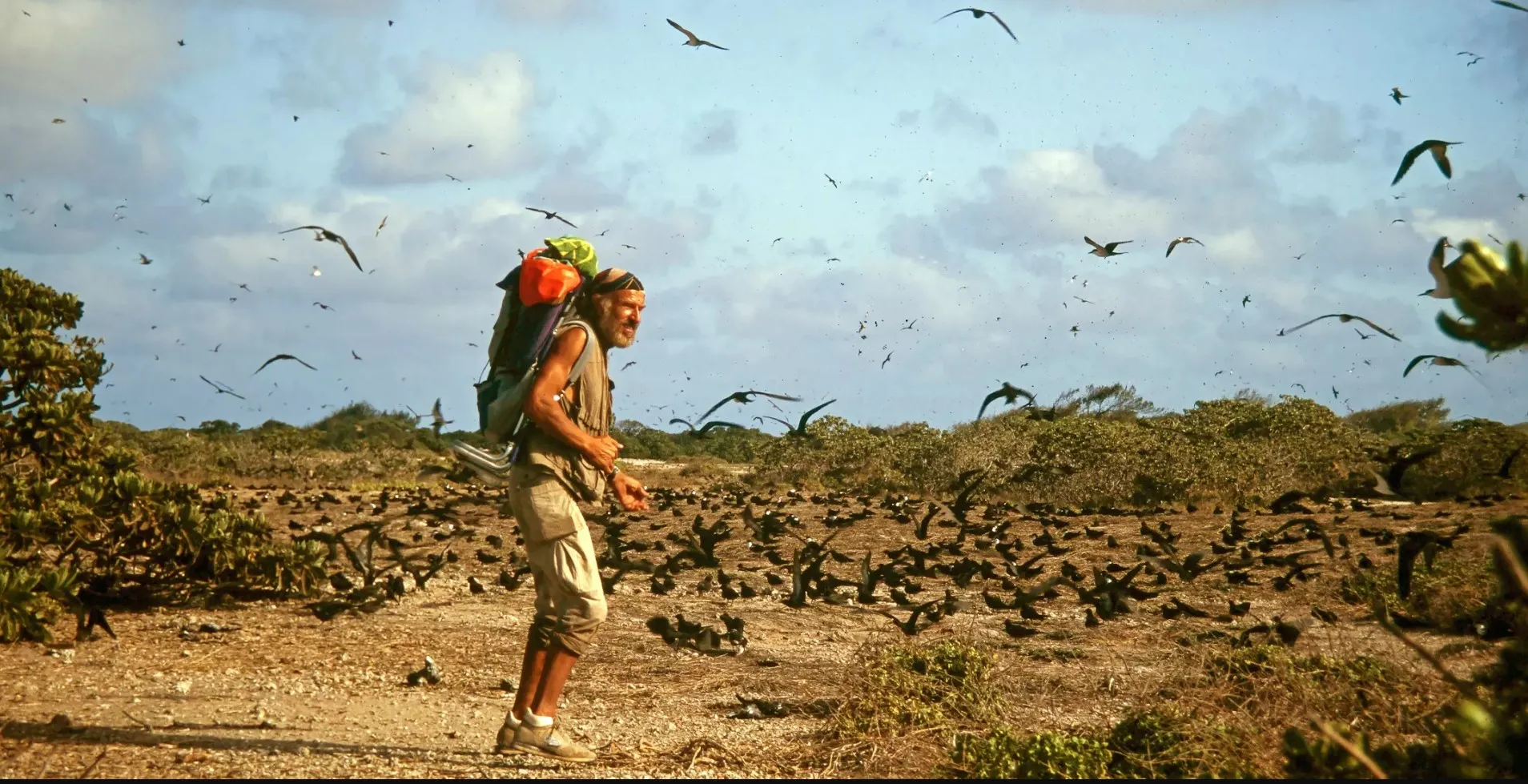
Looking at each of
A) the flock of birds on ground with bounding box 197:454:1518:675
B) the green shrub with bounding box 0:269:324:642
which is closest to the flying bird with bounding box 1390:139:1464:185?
the flock of birds on ground with bounding box 197:454:1518:675

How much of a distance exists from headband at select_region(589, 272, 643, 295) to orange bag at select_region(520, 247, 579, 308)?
180 mm

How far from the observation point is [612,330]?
5.62 metres

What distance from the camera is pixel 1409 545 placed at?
5.77 metres

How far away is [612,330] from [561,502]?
2.45ft

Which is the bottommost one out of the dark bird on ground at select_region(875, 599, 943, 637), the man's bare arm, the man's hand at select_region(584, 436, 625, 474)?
the dark bird on ground at select_region(875, 599, 943, 637)


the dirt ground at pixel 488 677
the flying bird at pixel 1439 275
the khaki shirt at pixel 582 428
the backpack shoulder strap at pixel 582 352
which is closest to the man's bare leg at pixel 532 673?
the dirt ground at pixel 488 677

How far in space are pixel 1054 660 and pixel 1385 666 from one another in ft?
9.46

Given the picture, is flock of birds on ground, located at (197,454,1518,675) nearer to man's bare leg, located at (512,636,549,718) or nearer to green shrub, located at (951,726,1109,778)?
man's bare leg, located at (512,636,549,718)

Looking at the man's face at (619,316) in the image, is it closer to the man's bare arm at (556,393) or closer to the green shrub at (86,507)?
the man's bare arm at (556,393)

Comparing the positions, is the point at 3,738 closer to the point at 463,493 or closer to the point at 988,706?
the point at 988,706

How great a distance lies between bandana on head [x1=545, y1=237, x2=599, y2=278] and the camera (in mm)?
5516

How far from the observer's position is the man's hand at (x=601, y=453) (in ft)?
17.6

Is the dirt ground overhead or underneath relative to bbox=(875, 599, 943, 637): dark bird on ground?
underneath

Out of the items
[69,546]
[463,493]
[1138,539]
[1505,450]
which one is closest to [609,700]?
[69,546]
